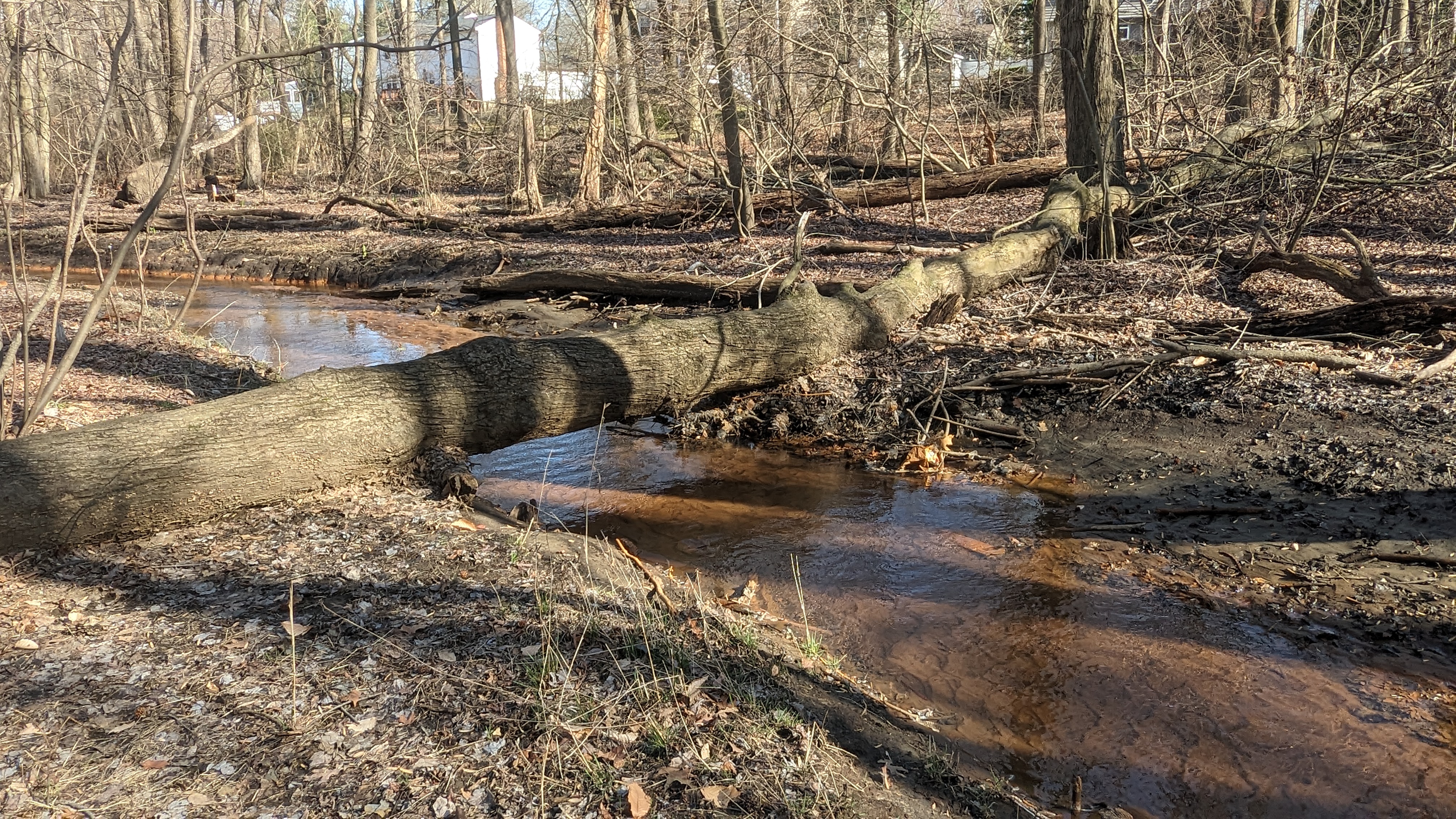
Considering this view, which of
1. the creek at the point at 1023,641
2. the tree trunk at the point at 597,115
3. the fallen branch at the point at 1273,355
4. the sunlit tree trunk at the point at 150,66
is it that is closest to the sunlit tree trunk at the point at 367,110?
the sunlit tree trunk at the point at 150,66

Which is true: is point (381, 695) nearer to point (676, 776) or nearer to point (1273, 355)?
point (676, 776)

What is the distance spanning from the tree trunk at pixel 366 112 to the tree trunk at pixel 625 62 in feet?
16.6

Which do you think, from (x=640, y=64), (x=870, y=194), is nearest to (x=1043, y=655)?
(x=870, y=194)

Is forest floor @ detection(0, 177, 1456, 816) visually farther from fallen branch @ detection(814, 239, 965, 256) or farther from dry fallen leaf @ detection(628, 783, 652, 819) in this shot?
fallen branch @ detection(814, 239, 965, 256)

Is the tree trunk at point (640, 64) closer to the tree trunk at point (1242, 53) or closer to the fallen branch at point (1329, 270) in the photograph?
the tree trunk at point (1242, 53)

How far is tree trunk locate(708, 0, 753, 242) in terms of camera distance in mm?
12344

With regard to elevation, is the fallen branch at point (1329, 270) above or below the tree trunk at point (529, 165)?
below

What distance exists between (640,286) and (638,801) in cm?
831

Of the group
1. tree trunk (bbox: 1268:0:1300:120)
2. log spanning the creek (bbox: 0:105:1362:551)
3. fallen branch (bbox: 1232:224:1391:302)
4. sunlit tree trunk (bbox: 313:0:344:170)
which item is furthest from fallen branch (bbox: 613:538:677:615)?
sunlit tree trunk (bbox: 313:0:344:170)

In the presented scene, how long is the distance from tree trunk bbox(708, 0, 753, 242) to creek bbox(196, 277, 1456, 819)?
6765mm

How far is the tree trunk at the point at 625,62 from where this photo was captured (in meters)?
14.9

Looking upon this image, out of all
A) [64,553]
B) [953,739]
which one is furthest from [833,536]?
[64,553]

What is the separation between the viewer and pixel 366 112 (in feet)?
68.4

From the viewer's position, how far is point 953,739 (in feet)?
12.0
